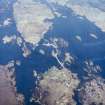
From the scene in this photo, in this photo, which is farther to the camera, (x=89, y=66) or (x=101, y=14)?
(x=101, y=14)

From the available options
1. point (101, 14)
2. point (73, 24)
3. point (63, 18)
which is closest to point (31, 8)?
point (63, 18)

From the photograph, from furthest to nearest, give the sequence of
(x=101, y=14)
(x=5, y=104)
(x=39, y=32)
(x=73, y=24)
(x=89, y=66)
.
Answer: (x=101, y=14), (x=73, y=24), (x=39, y=32), (x=89, y=66), (x=5, y=104)

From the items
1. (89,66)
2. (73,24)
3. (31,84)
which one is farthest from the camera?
(73,24)

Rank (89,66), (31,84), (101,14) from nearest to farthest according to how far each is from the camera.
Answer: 1. (31,84)
2. (89,66)
3. (101,14)

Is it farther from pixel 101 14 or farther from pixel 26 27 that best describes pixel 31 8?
pixel 101 14

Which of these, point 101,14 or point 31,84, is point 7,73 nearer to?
point 31,84

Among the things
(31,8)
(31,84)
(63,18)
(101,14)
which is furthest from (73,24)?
(31,84)
